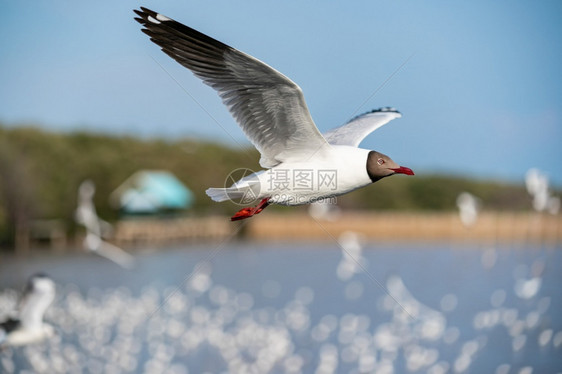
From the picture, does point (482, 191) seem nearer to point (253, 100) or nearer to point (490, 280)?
point (490, 280)

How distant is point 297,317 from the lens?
54.0ft

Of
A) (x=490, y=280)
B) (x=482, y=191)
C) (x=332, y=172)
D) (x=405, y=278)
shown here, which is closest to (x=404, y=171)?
(x=332, y=172)

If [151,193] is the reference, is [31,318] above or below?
below

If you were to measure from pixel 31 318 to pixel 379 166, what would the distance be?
5.74 m

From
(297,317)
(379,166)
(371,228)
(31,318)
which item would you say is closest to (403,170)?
(379,166)

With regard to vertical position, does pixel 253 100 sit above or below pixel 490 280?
above

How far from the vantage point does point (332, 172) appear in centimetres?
354

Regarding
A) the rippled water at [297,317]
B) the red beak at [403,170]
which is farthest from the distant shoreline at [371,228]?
the red beak at [403,170]

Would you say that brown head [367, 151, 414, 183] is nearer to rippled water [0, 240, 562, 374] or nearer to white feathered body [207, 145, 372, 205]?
white feathered body [207, 145, 372, 205]

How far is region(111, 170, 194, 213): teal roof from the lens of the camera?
25.8 metres

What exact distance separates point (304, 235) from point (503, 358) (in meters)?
17.4

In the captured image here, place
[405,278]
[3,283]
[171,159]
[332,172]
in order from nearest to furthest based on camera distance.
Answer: [332,172], [3,283], [405,278], [171,159]

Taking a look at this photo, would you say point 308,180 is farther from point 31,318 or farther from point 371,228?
point 371,228

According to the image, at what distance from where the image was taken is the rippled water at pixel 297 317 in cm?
1385
